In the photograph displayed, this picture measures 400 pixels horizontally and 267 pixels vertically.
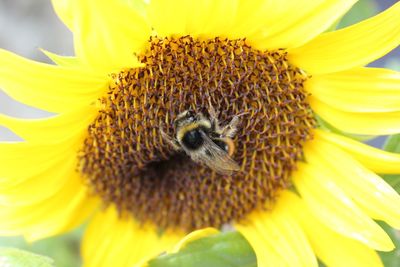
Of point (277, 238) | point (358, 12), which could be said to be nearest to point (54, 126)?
point (277, 238)

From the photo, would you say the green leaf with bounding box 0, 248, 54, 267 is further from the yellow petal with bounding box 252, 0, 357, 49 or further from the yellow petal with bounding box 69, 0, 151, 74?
the yellow petal with bounding box 252, 0, 357, 49

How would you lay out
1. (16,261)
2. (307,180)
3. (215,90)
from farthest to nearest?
(307,180), (215,90), (16,261)

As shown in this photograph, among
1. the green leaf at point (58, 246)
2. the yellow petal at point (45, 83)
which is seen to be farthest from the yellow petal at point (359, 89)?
the green leaf at point (58, 246)

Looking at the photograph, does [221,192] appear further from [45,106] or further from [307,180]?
[45,106]

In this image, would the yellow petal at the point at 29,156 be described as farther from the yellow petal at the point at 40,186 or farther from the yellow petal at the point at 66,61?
the yellow petal at the point at 66,61

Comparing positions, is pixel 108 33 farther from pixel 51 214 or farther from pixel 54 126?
pixel 51 214

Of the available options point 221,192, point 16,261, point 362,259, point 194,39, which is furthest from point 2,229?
point 362,259
